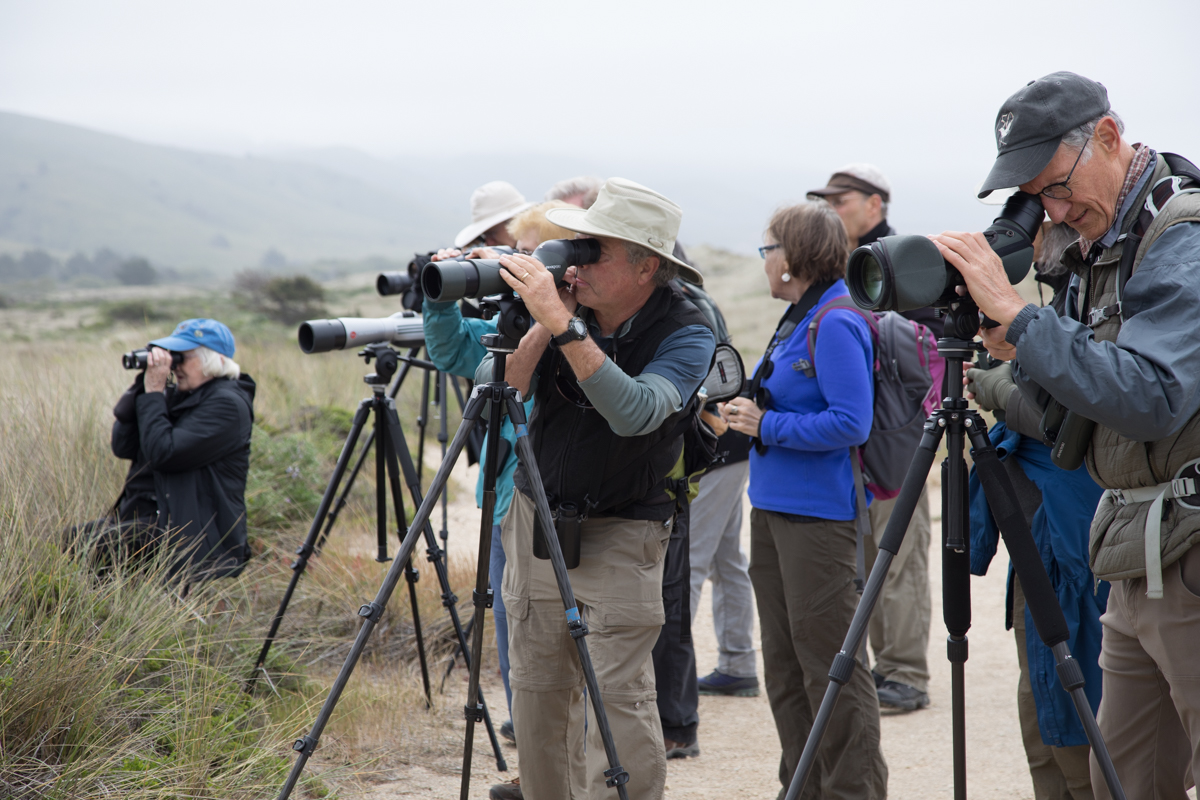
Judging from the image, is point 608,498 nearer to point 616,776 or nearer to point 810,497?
point 616,776

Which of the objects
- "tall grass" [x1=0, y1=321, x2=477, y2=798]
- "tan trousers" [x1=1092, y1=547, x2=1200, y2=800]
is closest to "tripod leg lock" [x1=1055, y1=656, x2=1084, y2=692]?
"tan trousers" [x1=1092, y1=547, x2=1200, y2=800]

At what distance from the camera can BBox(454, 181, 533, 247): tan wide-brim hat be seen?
13.3 ft

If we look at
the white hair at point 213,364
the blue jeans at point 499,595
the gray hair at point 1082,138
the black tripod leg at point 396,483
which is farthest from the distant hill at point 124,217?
the gray hair at point 1082,138

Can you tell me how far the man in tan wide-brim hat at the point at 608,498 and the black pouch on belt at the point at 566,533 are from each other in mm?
17

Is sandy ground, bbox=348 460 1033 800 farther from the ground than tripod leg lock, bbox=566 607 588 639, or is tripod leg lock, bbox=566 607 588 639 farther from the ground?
tripod leg lock, bbox=566 607 588 639

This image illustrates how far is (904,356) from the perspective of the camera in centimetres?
351

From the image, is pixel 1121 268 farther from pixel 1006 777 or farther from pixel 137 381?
pixel 137 381

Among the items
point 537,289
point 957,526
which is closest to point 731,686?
point 957,526

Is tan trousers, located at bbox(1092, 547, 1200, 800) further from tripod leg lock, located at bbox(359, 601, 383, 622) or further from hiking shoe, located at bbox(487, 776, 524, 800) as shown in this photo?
hiking shoe, located at bbox(487, 776, 524, 800)

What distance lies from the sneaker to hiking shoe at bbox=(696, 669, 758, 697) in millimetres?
747

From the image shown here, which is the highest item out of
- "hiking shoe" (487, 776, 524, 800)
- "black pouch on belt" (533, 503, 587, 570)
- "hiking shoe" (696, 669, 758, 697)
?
"black pouch on belt" (533, 503, 587, 570)

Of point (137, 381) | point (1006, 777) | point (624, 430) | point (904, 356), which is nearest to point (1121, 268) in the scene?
point (624, 430)

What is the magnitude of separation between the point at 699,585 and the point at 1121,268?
2746 millimetres

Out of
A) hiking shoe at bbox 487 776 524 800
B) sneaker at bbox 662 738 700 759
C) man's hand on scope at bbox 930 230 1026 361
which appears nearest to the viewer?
man's hand on scope at bbox 930 230 1026 361
